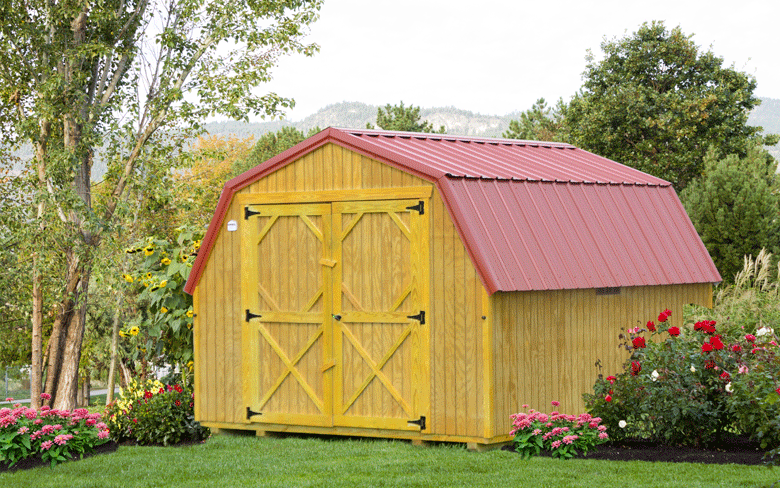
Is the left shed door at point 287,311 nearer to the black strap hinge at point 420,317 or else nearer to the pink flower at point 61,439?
the black strap hinge at point 420,317

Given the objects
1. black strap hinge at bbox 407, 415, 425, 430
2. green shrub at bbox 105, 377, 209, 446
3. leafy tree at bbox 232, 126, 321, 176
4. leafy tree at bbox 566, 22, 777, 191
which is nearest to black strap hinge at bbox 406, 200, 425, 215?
black strap hinge at bbox 407, 415, 425, 430

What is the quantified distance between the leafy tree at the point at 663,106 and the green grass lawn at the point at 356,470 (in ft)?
62.5

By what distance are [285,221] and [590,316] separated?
11.1ft

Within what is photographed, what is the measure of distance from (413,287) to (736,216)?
40.3 feet

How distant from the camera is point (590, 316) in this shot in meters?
10.5

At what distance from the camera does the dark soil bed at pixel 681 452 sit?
8195 mm

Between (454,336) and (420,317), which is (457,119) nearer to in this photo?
(420,317)

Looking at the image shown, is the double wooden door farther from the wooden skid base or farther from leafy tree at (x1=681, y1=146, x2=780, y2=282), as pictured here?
leafy tree at (x1=681, y1=146, x2=780, y2=282)

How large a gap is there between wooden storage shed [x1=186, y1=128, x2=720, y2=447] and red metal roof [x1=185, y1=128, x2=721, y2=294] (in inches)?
0.8

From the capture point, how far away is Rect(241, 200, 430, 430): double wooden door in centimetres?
977

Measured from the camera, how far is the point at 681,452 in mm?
8477

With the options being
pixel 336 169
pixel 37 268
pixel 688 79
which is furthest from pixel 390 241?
pixel 688 79

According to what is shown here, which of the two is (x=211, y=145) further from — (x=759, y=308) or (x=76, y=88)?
(x=759, y=308)

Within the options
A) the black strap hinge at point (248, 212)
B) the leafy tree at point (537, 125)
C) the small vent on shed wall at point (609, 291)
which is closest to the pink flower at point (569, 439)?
the small vent on shed wall at point (609, 291)
